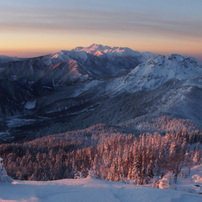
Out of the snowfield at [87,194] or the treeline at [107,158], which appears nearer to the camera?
the snowfield at [87,194]

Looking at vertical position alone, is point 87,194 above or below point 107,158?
above

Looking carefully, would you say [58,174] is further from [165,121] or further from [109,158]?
[165,121]

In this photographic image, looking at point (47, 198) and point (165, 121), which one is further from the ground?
point (47, 198)

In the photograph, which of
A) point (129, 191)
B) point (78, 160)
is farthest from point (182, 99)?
point (129, 191)

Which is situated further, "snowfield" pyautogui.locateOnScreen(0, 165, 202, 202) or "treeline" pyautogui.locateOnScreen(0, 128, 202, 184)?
"treeline" pyautogui.locateOnScreen(0, 128, 202, 184)

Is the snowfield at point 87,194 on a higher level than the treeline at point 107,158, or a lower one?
higher

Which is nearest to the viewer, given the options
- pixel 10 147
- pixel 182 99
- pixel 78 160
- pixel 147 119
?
pixel 78 160

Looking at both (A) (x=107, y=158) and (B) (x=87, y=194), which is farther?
(A) (x=107, y=158)

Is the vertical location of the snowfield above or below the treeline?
above
